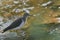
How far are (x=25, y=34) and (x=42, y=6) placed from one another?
2.75 metres

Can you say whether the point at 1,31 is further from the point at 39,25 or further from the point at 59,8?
the point at 59,8

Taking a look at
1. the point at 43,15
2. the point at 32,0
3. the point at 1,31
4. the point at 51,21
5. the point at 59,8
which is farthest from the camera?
the point at 32,0

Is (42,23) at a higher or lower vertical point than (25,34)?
higher

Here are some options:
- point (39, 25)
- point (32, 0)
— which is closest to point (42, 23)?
point (39, 25)

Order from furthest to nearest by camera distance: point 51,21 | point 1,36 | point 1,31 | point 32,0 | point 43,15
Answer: point 32,0, point 43,15, point 51,21, point 1,31, point 1,36

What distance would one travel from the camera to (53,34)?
A: 7.67m

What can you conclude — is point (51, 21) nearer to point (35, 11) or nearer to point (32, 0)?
point (35, 11)

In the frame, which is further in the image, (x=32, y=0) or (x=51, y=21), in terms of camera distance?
(x=32, y=0)

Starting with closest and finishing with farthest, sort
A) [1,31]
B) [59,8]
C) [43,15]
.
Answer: [1,31] < [43,15] < [59,8]

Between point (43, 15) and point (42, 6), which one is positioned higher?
point (42, 6)

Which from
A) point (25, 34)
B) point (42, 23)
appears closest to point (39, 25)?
point (42, 23)

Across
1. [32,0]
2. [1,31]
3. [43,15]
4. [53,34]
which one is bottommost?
[53,34]

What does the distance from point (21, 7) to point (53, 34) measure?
10.00 feet

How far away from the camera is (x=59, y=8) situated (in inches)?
393
